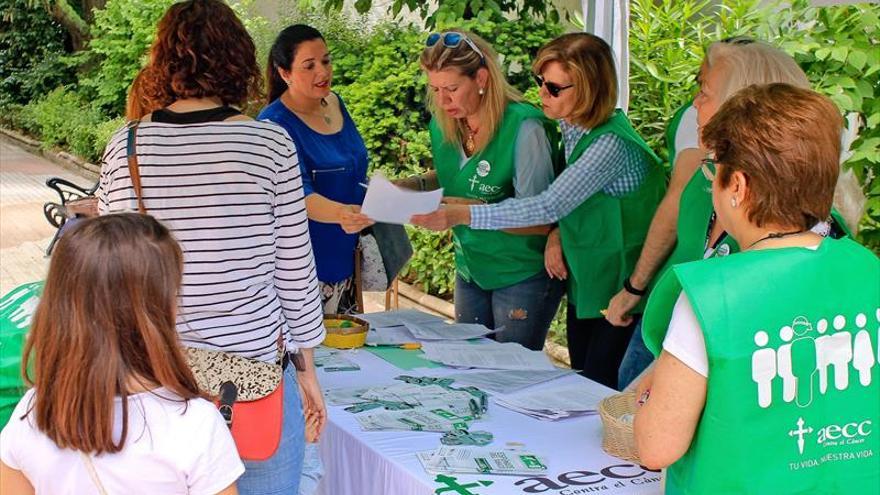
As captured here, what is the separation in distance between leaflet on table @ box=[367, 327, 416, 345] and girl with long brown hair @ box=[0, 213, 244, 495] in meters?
1.71

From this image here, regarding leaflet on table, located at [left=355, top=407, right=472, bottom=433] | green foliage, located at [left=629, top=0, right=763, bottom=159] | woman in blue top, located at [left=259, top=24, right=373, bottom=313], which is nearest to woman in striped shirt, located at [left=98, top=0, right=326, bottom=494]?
leaflet on table, located at [left=355, top=407, right=472, bottom=433]

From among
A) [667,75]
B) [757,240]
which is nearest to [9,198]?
[667,75]

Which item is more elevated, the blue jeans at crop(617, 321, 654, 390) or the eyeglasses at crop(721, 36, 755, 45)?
the eyeglasses at crop(721, 36, 755, 45)

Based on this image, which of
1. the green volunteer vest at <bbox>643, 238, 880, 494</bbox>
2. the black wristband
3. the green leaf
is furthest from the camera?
the green leaf

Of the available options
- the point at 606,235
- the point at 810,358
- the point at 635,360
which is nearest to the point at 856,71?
the point at 606,235

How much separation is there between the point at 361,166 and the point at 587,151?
0.85 m

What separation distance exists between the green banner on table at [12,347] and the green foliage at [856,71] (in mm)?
3388

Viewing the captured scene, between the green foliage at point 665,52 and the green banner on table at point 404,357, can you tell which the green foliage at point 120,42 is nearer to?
the green foliage at point 665,52

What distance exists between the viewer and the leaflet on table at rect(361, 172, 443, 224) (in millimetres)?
3062

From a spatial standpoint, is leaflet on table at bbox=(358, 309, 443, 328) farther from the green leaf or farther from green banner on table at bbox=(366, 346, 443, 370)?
the green leaf

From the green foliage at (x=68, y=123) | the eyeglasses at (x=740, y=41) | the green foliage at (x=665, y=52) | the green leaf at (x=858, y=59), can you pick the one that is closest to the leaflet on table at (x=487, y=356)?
the eyeglasses at (x=740, y=41)

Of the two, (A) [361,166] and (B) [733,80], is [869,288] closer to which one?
(B) [733,80]

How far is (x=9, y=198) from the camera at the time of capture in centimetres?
1201

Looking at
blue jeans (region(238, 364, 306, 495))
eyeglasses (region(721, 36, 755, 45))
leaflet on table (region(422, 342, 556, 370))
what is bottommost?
leaflet on table (region(422, 342, 556, 370))
